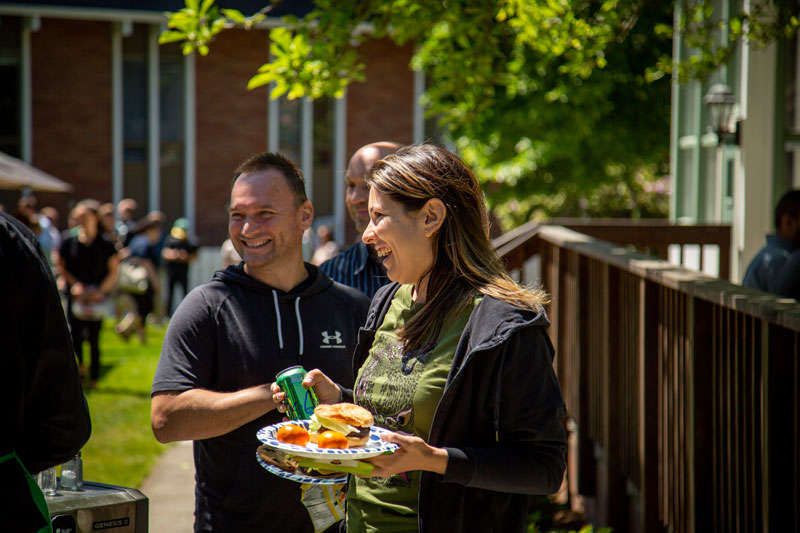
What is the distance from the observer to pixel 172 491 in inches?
271

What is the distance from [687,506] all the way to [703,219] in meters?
7.80

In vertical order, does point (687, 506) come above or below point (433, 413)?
below

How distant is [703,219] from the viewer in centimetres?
1152

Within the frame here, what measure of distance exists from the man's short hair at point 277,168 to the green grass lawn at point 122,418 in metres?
4.22

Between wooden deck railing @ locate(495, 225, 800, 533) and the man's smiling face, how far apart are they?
158 centimetres

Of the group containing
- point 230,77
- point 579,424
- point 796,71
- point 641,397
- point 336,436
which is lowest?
point 579,424

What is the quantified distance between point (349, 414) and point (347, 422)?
0.07ft

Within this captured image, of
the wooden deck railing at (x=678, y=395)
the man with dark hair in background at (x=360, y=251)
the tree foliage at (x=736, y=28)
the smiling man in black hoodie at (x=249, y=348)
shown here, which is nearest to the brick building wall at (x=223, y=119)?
the wooden deck railing at (x=678, y=395)

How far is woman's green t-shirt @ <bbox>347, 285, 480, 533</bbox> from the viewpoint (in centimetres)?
244

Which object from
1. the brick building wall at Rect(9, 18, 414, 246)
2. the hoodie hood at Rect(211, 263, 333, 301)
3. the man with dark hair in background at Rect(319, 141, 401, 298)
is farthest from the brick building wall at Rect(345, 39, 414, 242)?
the hoodie hood at Rect(211, 263, 333, 301)

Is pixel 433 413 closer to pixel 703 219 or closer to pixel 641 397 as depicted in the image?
pixel 641 397

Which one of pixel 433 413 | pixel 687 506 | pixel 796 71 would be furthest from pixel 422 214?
pixel 796 71

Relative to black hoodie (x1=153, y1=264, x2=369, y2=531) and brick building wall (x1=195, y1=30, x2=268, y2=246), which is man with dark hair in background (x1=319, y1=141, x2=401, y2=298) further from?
brick building wall (x1=195, y1=30, x2=268, y2=246)

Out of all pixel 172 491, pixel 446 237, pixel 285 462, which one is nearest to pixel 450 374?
pixel 446 237
